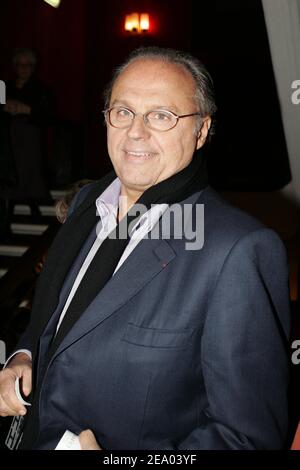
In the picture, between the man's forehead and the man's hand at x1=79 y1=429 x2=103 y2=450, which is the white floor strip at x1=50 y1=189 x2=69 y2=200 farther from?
the man's hand at x1=79 y1=429 x2=103 y2=450

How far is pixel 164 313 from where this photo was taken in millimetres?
1204

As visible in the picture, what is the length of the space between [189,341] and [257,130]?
840 cm

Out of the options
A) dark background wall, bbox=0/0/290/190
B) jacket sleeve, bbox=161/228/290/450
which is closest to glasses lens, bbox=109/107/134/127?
jacket sleeve, bbox=161/228/290/450

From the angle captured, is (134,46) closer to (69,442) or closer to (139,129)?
(139,129)

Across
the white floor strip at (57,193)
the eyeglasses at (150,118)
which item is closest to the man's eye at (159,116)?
the eyeglasses at (150,118)

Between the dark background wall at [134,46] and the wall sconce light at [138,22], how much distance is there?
0.32 feet

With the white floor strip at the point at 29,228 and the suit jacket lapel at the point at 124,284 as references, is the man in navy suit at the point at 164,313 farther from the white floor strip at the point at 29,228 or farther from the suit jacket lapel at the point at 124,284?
the white floor strip at the point at 29,228

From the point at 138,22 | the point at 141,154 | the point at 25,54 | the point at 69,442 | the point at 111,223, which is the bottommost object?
the point at 69,442

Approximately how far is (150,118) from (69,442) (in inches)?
34.6

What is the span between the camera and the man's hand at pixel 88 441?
1192 mm

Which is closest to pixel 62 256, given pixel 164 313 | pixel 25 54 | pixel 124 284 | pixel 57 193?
pixel 124 284

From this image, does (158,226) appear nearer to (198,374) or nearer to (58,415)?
(198,374)
